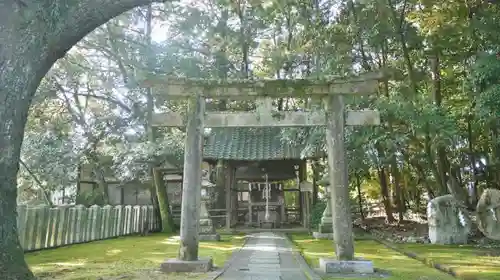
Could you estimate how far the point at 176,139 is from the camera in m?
16.2

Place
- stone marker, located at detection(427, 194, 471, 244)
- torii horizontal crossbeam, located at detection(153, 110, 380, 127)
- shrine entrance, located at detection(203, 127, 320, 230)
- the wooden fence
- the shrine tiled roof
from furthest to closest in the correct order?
shrine entrance, located at detection(203, 127, 320, 230), the shrine tiled roof, stone marker, located at detection(427, 194, 471, 244), the wooden fence, torii horizontal crossbeam, located at detection(153, 110, 380, 127)

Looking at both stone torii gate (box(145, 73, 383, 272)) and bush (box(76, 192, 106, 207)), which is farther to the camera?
bush (box(76, 192, 106, 207))

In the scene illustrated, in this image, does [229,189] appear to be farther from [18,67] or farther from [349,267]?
[18,67]

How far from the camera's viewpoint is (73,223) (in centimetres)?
1273

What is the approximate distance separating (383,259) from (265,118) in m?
3.91

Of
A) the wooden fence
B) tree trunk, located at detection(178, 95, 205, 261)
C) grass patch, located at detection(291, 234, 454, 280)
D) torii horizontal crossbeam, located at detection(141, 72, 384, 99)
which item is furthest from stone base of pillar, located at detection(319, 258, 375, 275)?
the wooden fence

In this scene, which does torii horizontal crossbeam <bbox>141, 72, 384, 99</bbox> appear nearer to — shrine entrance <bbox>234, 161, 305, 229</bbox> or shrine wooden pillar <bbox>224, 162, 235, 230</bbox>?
shrine wooden pillar <bbox>224, 162, 235, 230</bbox>

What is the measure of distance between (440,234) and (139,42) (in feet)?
36.6

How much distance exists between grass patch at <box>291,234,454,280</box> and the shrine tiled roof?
161 inches

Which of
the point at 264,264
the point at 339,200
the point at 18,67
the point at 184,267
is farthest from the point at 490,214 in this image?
the point at 18,67

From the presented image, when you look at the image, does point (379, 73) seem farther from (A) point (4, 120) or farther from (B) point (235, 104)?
(B) point (235, 104)

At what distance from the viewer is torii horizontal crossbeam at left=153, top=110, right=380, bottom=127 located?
27.1 feet

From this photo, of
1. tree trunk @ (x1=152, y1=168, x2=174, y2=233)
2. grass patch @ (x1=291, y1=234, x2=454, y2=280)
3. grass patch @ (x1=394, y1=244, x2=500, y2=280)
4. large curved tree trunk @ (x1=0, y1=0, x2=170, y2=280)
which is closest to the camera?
large curved tree trunk @ (x1=0, y1=0, x2=170, y2=280)

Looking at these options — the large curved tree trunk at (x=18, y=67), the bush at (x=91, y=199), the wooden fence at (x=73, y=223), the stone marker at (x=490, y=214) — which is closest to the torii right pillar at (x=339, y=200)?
the large curved tree trunk at (x=18, y=67)
